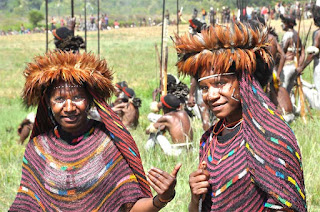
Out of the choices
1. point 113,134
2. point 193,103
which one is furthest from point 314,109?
point 113,134

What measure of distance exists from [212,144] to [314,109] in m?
7.20

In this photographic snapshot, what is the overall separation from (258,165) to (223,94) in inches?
16.7

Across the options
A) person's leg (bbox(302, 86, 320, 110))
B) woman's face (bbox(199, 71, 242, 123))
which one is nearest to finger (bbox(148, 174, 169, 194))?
woman's face (bbox(199, 71, 242, 123))

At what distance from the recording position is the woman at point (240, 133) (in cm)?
270

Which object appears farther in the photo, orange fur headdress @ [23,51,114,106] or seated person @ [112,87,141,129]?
seated person @ [112,87,141,129]

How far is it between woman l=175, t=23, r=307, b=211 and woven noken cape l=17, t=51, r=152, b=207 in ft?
2.17

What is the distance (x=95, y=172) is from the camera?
349 centimetres

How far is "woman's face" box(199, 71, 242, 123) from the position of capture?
2889 millimetres

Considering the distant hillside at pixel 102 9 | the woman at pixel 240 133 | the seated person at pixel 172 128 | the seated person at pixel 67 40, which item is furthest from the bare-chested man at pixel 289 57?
the distant hillside at pixel 102 9

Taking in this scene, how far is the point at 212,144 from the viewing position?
3037mm

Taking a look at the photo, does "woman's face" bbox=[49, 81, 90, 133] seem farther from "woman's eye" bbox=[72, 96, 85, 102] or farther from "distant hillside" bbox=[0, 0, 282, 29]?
"distant hillside" bbox=[0, 0, 282, 29]

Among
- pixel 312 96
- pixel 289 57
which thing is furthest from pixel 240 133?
pixel 312 96

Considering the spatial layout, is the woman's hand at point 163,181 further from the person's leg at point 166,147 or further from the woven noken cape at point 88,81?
the person's leg at point 166,147

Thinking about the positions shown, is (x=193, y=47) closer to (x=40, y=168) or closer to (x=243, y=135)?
(x=243, y=135)
